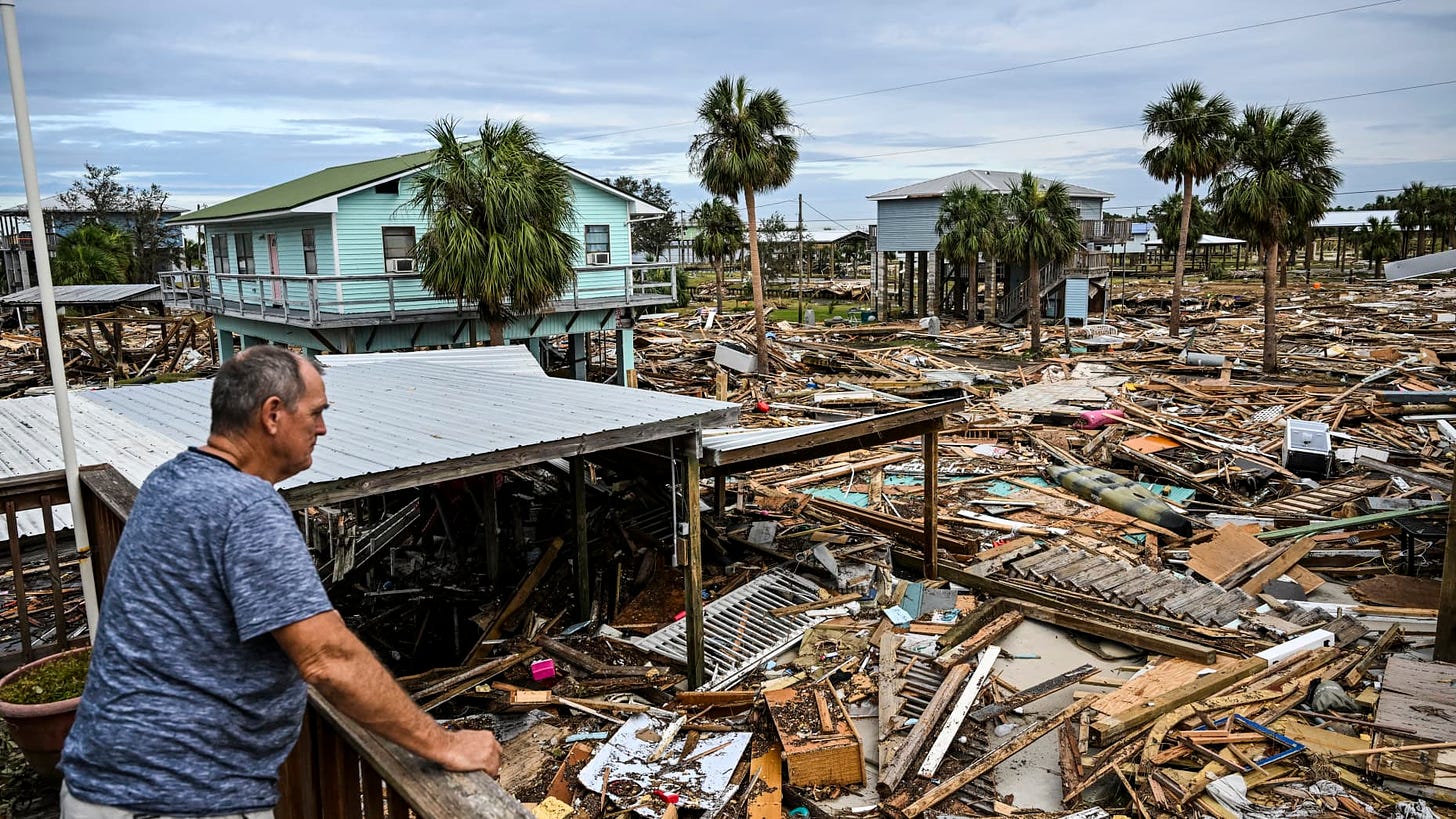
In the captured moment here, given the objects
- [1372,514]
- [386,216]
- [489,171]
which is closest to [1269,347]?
[1372,514]

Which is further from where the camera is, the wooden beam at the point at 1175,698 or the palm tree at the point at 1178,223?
the palm tree at the point at 1178,223

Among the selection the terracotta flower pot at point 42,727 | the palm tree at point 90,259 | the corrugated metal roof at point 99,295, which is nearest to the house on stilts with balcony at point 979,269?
the corrugated metal roof at point 99,295

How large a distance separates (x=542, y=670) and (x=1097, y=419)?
16.2 meters

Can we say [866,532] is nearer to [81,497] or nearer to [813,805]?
[813,805]

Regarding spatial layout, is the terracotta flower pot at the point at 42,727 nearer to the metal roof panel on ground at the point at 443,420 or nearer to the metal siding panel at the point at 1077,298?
the metal roof panel on ground at the point at 443,420

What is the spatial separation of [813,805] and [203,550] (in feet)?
20.8

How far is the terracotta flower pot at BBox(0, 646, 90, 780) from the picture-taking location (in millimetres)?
4496

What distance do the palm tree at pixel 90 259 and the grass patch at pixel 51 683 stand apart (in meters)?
49.6

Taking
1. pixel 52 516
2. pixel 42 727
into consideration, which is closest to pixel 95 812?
pixel 42 727

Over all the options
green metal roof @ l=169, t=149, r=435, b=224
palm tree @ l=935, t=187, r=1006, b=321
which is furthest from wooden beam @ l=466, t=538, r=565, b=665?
palm tree @ l=935, t=187, r=1006, b=321

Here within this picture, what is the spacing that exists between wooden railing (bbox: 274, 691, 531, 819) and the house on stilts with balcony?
43179mm

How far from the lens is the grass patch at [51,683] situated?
4.75m

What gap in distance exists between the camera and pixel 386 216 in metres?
24.6

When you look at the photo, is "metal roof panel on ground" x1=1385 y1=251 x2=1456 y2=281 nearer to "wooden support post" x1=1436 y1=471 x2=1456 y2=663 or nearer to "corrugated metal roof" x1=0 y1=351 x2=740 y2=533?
"wooden support post" x1=1436 y1=471 x2=1456 y2=663
